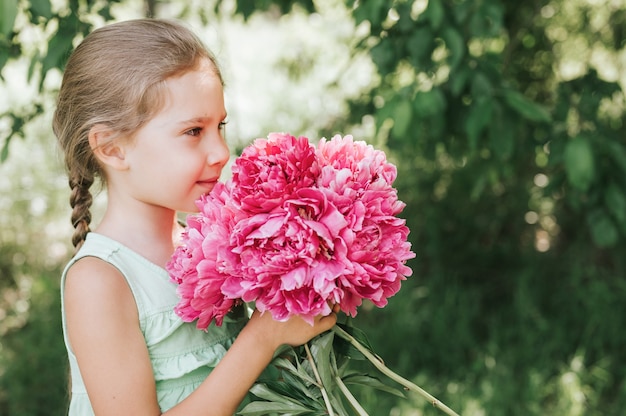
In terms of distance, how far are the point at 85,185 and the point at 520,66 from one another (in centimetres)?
290

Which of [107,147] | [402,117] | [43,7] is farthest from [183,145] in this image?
[402,117]

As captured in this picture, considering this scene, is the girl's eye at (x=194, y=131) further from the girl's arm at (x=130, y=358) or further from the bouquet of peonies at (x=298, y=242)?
the girl's arm at (x=130, y=358)

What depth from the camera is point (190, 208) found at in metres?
1.56

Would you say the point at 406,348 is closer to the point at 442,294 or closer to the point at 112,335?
the point at 442,294

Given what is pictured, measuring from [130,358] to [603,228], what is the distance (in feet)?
6.77

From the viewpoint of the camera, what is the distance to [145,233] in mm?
1620

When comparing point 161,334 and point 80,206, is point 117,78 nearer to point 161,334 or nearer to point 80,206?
point 80,206

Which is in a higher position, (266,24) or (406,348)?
(266,24)

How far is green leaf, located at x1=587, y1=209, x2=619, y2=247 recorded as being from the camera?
9.47ft

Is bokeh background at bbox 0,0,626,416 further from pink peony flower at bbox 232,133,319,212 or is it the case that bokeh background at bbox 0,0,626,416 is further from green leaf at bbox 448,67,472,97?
pink peony flower at bbox 232,133,319,212

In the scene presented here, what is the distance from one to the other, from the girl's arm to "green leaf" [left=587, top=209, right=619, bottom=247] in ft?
6.06

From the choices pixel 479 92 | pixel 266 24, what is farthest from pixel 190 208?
pixel 266 24

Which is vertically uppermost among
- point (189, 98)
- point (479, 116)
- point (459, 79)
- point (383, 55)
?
point (189, 98)

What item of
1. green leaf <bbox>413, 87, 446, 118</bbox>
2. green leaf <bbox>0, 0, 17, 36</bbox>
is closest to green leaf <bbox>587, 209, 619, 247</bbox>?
green leaf <bbox>413, 87, 446, 118</bbox>
